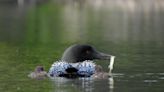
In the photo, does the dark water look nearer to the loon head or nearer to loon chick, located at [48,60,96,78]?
loon chick, located at [48,60,96,78]

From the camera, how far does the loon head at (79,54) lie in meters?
25.1

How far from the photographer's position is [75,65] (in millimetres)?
24875

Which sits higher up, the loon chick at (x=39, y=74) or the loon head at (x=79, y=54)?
the loon head at (x=79, y=54)

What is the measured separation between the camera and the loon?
24.7 metres

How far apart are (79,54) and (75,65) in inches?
22.2

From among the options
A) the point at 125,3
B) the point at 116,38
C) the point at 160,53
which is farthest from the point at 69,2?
the point at 160,53

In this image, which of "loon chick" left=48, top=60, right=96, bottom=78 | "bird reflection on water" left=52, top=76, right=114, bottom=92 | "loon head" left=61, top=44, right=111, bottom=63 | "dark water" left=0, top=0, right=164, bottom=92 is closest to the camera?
"bird reflection on water" left=52, top=76, right=114, bottom=92

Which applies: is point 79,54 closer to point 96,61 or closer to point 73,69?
point 73,69

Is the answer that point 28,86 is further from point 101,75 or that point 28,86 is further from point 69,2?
point 69,2

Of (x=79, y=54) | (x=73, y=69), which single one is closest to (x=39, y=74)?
(x=73, y=69)

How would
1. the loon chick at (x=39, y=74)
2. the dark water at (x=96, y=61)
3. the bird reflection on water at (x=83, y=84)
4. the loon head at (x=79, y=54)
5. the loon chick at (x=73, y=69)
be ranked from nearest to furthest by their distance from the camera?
the bird reflection on water at (x=83, y=84), the dark water at (x=96, y=61), the loon chick at (x=73, y=69), the loon chick at (x=39, y=74), the loon head at (x=79, y=54)

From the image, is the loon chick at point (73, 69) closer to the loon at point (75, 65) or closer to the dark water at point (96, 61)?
the loon at point (75, 65)

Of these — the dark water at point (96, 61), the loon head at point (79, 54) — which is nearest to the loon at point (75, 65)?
the loon head at point (79, 54)

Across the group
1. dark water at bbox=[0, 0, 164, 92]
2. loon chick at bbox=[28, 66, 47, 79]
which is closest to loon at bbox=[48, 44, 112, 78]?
loon chick at bbox=[28, 66, 47, 79]
